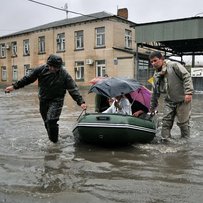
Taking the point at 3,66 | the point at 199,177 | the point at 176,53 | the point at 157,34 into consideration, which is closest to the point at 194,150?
the point at 199,177

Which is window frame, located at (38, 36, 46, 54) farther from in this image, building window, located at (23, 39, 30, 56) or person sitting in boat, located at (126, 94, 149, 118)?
person sitting in boat, located at (126, 94, 149, 118)

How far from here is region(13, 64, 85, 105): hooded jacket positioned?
724 centimetres

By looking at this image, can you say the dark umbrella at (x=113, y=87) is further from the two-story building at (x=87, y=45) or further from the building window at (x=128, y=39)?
the building window at (x=128, y=39)

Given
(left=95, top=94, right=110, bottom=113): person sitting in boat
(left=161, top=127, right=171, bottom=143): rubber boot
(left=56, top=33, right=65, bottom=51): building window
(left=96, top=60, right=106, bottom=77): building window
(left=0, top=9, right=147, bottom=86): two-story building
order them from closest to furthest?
1. (left=161, top=127, right=171, bottom=143): rubber boot
2. (left=95, top=94, right=110, bottom=113): person sitting in boat
3. (left=0, top=9, right=147, bottom=86): two-story building
4. (left=96, top=60, right=106, bottom=77): building window
5. (left=56, top=33, right=65, bottom=51): building window

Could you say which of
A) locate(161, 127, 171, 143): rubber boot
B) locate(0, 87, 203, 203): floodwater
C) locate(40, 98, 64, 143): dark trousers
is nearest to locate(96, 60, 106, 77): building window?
locate(0, 87, 203, 203): floodwater

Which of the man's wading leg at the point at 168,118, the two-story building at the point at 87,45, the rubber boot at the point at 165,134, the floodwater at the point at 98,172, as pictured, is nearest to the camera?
the floodwater at the point at 98,172

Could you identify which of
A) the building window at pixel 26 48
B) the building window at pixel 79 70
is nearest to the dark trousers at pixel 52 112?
the building window at pixel 79 70

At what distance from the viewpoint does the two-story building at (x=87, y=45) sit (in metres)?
34.0

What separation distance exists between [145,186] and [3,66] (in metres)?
45.0

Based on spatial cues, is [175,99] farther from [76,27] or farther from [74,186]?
[76,27]

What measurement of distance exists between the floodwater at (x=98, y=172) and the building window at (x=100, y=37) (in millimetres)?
27319

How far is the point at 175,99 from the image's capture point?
24.6 feet

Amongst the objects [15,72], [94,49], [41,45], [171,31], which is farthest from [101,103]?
[15,72]

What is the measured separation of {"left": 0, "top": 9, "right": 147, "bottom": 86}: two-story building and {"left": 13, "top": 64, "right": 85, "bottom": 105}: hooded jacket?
24.9m
